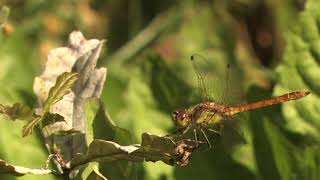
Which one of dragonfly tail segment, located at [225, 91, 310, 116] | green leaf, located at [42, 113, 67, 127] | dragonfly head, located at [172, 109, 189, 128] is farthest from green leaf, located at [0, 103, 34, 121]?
dragonfly tail segment, located at [225, 91, 310, 116]

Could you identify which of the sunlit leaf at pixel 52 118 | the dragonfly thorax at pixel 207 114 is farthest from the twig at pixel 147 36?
the sunlit leaf at pixel 52 118

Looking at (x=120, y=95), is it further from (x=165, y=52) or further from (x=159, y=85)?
(x=165, y=52)

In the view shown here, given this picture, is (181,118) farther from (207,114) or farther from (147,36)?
(147,36)

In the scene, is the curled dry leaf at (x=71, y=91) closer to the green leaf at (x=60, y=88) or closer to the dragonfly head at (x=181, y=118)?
the green leaf at (x=60, y=88)

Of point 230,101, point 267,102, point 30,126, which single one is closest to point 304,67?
point 267,102

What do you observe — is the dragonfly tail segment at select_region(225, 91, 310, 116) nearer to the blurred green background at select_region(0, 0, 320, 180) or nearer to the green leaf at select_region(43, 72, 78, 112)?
the blurred green background at select_region(0, 0, 320, 180)

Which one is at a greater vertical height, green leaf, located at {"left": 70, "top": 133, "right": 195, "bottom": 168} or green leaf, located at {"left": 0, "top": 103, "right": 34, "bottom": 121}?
green leaf, located at {"left": 0, "top": 103, "right": 34, "bottom": 121}
